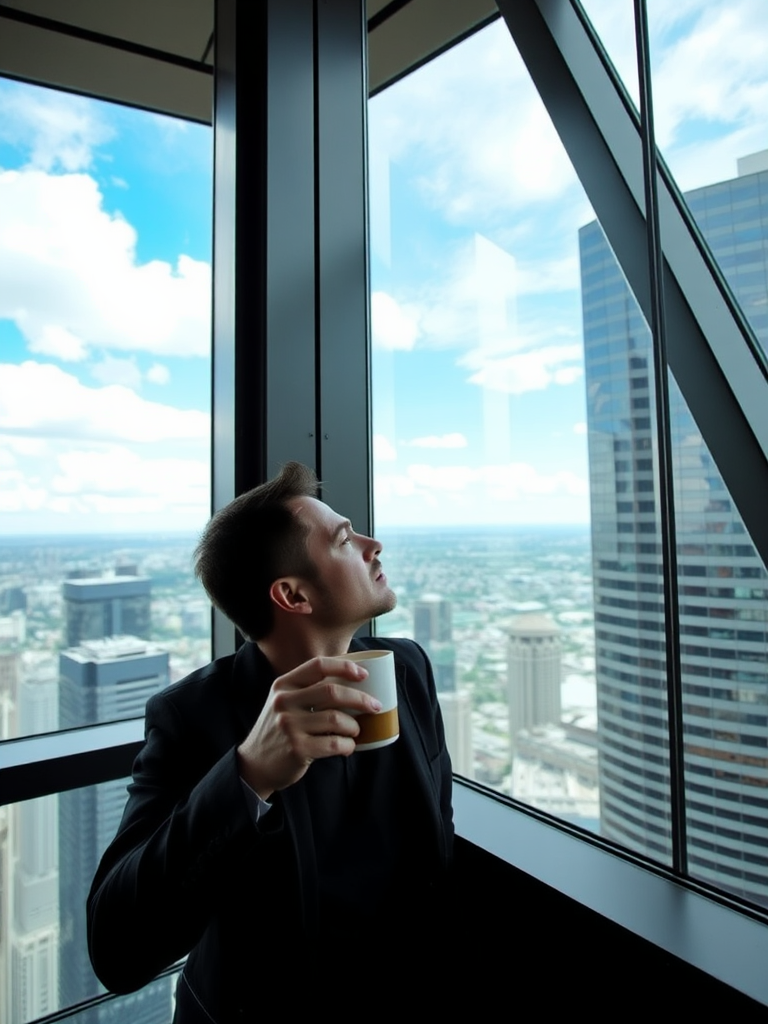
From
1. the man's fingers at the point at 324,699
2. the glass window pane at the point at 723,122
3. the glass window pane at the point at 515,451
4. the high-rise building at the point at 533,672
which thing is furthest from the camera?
the high-rise building at the point at 533,672

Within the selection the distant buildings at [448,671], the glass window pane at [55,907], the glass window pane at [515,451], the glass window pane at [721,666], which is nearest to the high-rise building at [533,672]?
the glass window pane at [515,451]

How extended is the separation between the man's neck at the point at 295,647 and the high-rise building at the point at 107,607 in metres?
1.01

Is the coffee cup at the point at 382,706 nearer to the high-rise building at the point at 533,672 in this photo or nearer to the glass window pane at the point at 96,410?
the high-rise building at the point at 533,672

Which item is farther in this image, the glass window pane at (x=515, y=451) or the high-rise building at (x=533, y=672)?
the high-rise building at (x=533, y=672)

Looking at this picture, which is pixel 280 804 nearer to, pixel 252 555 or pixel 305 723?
pixel 305 723

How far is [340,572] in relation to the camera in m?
1.09

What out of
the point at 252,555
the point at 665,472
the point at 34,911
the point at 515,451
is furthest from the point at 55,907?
the point at 665,472

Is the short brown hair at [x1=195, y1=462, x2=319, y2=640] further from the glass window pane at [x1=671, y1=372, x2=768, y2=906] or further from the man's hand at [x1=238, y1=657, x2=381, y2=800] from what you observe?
the glass window pane at [x1=671, y1=372, x2=768, y2=906]

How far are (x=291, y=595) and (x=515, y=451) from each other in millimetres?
776

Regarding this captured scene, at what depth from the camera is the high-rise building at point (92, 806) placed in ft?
5.40

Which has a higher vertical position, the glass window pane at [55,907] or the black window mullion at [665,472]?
the black window mullion at [665,472]

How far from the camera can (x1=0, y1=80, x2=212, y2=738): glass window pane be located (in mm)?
1850

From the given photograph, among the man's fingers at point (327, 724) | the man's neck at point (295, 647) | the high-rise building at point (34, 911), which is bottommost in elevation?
the high-rise building at point (34, 911)

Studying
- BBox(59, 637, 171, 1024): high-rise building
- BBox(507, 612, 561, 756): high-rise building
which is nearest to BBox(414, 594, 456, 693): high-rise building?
BBox(507, 612, 561, 756): high-rise building
